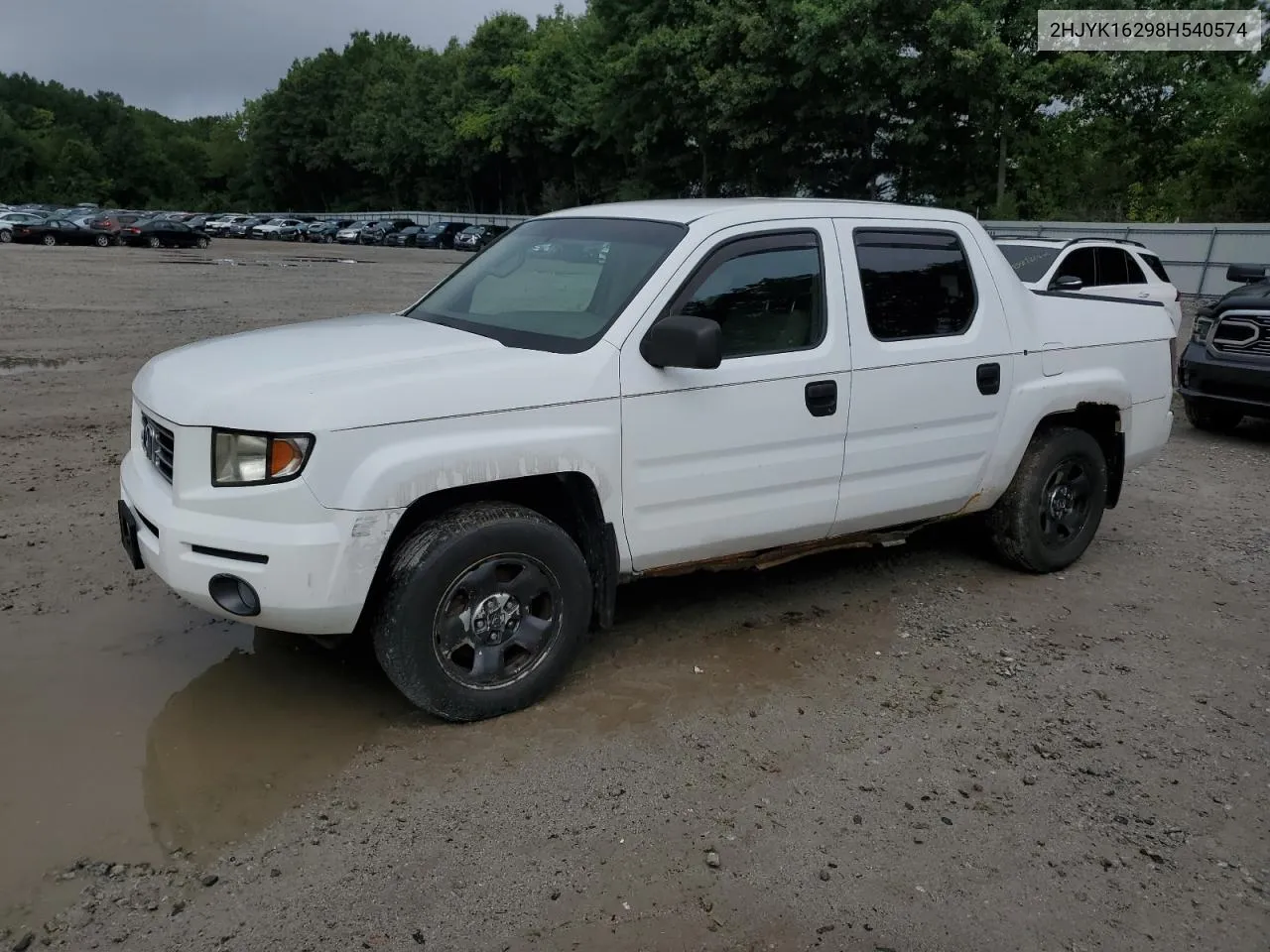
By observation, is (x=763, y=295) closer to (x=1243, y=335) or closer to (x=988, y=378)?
(x=988, y=378)

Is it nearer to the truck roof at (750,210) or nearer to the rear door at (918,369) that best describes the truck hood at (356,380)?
the truck roof at (750,210)

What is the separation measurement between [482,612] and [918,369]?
7.44 ft

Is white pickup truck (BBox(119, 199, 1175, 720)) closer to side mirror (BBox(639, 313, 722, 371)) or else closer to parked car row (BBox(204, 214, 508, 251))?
side mirror (BBox(639, 313, 722, 371))

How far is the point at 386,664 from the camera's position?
3611 mm

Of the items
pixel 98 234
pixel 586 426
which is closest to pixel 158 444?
pixel 586 426

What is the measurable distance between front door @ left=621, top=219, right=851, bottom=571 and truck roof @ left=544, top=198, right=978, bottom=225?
0.07 meters

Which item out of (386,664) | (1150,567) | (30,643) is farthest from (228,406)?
(1150,567)

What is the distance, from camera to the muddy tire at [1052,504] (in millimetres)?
5402

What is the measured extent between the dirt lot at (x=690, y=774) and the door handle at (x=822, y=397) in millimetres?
1084

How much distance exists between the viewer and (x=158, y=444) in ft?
12.5

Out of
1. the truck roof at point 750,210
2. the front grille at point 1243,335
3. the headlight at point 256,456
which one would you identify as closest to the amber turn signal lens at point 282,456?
the headlight at point 256,456

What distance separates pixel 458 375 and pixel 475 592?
77 centimetres

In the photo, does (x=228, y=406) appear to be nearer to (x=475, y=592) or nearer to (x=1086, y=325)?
(x=475, y=592)

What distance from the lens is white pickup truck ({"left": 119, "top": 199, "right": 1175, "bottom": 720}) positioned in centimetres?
342
